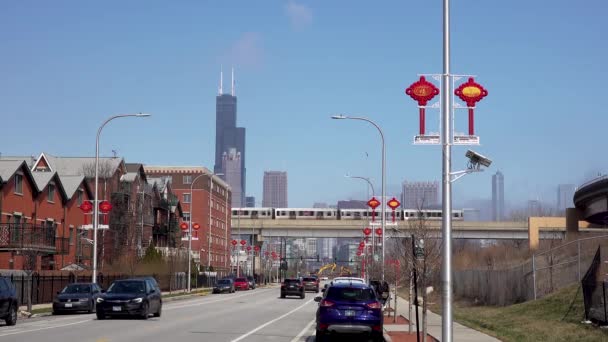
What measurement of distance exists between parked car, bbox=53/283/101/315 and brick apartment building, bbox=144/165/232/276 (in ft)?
229

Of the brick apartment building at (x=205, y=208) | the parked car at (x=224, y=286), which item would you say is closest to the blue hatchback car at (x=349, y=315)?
the parked car at (x=224, y=286)

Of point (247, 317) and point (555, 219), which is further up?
point (555, 219)

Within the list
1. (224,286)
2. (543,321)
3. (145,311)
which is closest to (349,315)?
(543,321)

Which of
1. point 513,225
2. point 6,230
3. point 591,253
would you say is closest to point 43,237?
point 6,230

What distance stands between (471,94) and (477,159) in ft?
4.11

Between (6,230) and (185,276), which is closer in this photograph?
(6,230)

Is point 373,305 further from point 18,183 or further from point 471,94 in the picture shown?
point 18,183

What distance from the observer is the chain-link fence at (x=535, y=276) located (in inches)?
1454

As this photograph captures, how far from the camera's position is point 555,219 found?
7875 centimetres

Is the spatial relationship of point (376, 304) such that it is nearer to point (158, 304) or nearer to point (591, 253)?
→ point (158, 304)

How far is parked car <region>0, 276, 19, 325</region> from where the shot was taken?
28558 mm

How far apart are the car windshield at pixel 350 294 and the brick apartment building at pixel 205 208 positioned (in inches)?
3405

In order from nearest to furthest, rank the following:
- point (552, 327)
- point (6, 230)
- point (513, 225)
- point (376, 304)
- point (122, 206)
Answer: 1. point (376, 304)
2. point (552, 327)
3. point (6, 230)
4. point (122, 206)
5. point (513, 225)

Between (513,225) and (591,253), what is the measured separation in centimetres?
6581
